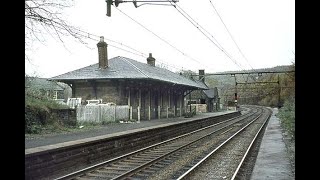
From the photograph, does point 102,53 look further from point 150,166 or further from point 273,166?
point 273,166

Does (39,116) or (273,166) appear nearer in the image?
(273,166)

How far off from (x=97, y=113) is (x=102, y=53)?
745 cm

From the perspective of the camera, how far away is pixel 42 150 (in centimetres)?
819

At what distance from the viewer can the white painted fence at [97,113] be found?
21984 mm

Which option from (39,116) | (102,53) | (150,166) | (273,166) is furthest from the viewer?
(102,53)

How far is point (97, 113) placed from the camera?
22266mm

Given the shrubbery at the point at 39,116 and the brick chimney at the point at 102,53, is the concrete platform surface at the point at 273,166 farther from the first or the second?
the brick chimney at the point at 102,53

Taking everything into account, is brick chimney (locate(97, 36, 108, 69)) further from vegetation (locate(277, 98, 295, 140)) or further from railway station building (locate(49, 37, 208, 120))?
vegetation (locate(277, 98, 295, 140))

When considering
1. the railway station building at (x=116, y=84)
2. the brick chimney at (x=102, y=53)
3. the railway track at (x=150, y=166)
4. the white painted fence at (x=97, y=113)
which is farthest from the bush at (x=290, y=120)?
the brick chimney at (x=102, y=53)

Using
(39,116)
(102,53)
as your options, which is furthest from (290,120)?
(102,53)

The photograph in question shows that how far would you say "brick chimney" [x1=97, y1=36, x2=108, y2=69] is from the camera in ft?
89.4

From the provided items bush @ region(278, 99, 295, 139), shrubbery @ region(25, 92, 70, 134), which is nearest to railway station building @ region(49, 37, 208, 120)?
shrubbery @ region(25, 92, 70, 134)

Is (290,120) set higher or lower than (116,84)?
lower

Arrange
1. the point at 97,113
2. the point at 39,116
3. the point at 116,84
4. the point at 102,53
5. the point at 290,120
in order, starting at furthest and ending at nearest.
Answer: the point at 102,53 < the point at 116,84 < the point at 97,113 < the point at 39,116 < the point at 290,120
